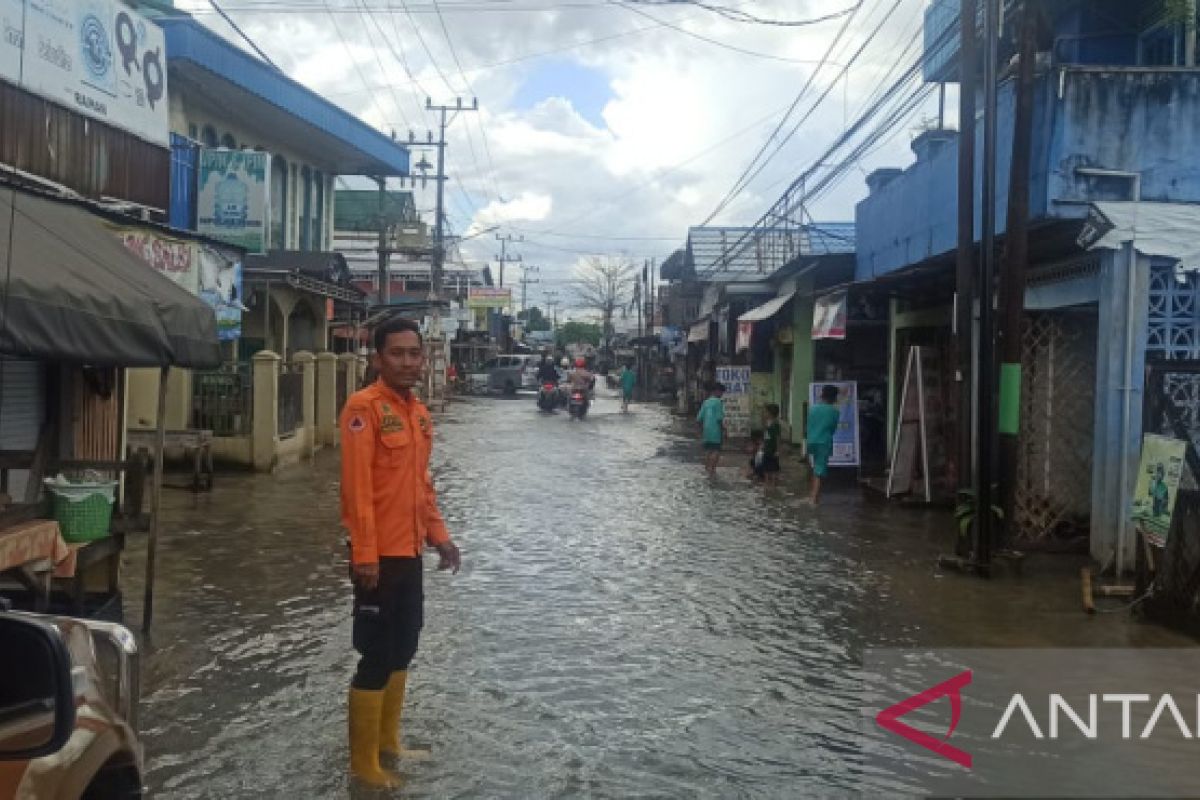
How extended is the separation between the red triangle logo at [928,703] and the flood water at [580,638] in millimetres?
230

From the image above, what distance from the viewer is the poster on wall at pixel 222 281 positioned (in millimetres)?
10227

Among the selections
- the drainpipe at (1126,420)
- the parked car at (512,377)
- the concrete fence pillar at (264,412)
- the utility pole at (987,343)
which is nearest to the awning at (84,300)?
the utility pole at (987,343)

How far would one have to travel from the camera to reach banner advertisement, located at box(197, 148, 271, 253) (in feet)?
48.4

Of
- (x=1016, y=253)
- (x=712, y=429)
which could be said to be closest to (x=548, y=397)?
Result: (x=712, y=429)

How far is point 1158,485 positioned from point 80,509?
294 inches

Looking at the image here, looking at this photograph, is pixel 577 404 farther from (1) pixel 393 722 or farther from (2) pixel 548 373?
(1) pixel 393 722

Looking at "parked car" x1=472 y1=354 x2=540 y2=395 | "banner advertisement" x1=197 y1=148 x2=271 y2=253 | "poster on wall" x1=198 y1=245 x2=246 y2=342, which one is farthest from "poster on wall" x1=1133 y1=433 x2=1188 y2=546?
"parked car" x1=472 y1=354 x2=540 y2=395

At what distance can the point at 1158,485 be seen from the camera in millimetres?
7988

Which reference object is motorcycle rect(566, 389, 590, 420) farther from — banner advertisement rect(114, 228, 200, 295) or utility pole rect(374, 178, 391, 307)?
banner advertisement rect(114, 228, 200, 295)

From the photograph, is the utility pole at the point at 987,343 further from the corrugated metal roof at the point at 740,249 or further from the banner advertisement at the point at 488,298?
the banner advertisement at the point at 488,298

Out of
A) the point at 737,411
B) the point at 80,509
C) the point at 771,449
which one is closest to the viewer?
the point at 80,509

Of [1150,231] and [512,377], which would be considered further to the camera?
[512,377]

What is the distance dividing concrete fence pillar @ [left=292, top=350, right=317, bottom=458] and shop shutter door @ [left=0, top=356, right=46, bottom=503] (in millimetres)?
9395

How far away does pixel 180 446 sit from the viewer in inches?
590
